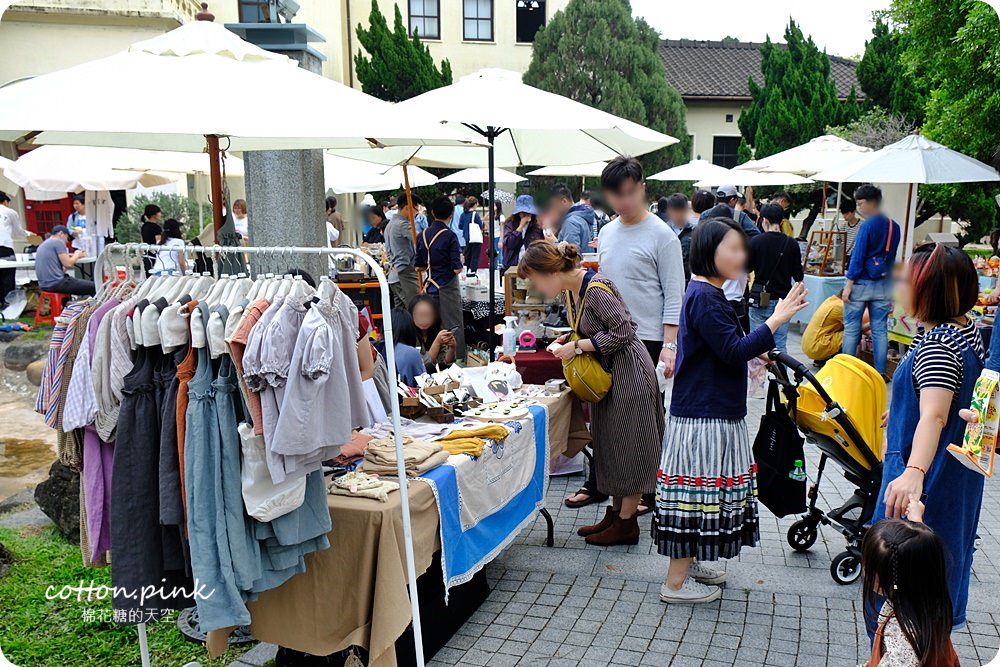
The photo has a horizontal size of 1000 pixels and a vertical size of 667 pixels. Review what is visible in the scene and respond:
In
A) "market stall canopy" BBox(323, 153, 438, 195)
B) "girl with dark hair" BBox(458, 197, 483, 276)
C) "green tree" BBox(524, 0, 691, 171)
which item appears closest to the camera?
"market stall canopy" BBox(323, 153, 438, 195)

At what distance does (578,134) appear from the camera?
7.31 m

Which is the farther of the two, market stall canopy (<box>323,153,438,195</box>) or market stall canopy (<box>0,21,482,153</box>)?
market stall canopy (<box>323,153,438,195</box>)

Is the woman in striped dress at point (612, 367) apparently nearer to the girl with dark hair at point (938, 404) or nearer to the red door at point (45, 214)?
the girl with dark hair at point (938, 404)

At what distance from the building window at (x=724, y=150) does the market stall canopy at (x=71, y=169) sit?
20.6m

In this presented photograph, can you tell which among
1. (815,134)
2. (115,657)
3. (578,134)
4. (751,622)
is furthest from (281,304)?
(815,134)

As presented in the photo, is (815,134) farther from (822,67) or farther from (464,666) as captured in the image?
(464,666)

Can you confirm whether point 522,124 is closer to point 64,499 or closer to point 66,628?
point 64,499

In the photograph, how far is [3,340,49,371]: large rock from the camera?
33.4 ft

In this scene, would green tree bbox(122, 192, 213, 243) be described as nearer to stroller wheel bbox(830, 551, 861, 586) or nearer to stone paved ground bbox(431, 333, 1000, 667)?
stone paved ground bbox(431, 333, 1000, 667)

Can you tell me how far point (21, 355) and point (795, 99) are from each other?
62.2 ft

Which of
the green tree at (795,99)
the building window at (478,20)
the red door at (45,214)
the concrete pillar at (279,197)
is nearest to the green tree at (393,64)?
the building window at (478,20)

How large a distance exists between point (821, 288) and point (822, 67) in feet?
43.1

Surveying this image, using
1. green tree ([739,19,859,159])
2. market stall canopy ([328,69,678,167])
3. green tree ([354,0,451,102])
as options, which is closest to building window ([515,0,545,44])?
green tree ([354,0,451,102])

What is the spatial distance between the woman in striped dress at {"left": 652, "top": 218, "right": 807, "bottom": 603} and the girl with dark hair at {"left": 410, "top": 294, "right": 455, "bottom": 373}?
7.97 ft
